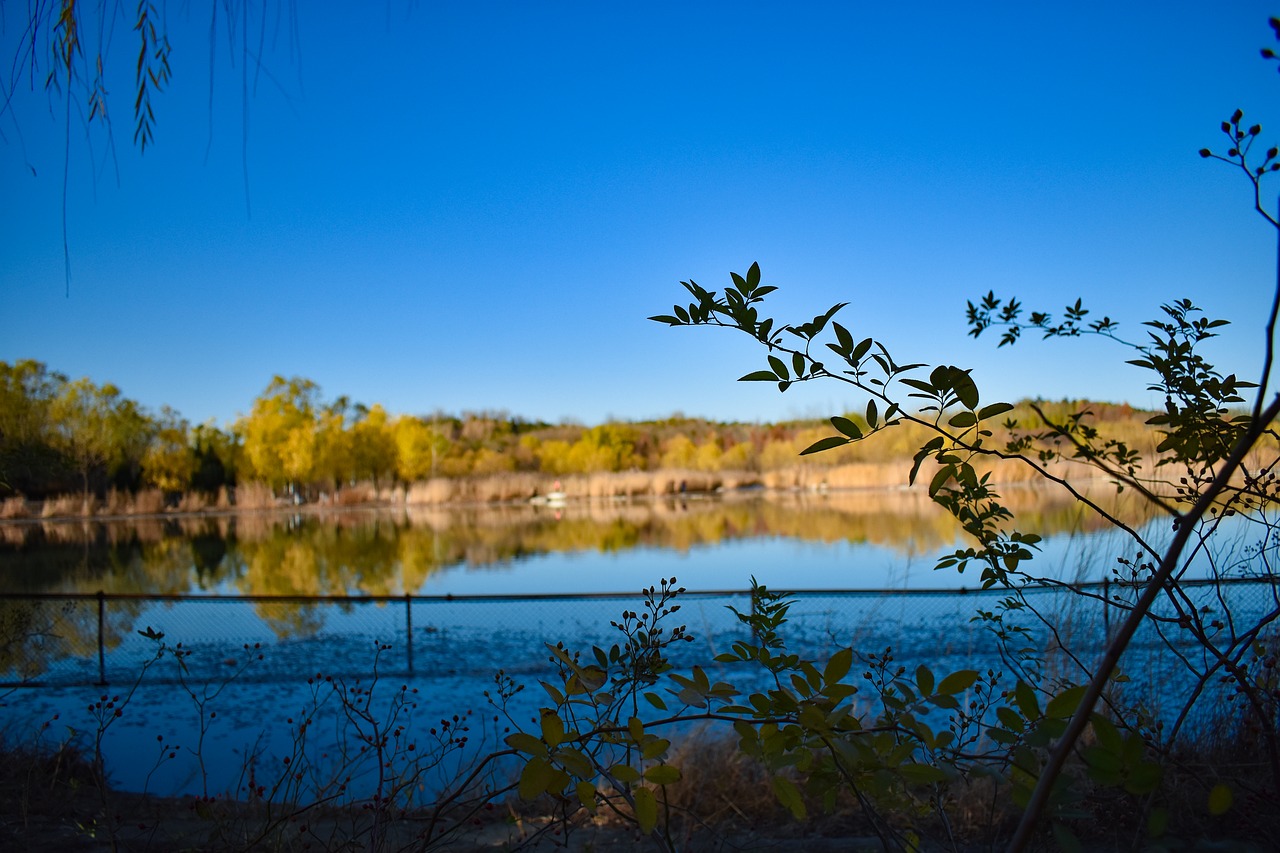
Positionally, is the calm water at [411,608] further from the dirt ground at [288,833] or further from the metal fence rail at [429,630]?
the dirt ground at [288,833]

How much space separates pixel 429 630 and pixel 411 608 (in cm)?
100

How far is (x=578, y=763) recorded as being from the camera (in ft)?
3.05

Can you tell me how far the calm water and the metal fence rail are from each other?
1.4 inches

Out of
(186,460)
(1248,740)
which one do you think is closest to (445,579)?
(1248,740)

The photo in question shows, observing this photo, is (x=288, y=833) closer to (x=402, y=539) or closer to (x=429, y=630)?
(x=429, y=630)

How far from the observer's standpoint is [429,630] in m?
8.41

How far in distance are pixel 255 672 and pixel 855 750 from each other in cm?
737

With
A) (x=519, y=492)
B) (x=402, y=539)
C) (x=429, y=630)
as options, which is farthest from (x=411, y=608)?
(x=519, y=492)

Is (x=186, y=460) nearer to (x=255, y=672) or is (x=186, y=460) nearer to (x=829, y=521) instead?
(x=829, y=521)

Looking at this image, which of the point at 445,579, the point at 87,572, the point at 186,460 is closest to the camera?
the point at 445,579

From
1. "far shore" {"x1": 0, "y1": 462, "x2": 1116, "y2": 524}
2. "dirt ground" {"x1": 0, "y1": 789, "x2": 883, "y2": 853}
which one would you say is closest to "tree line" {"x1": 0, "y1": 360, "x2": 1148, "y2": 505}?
"far shore" {"x1": 0, "y1": 462, "x2": 1116, "y2": 524}

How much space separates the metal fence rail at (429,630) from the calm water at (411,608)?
0.04m

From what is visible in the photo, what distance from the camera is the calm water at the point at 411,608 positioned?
5793 millimetres

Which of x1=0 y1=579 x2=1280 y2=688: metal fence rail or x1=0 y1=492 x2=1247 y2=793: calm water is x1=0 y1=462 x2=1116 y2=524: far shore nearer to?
x1=0 y1=492 x2=1247 y2=793: calm water
